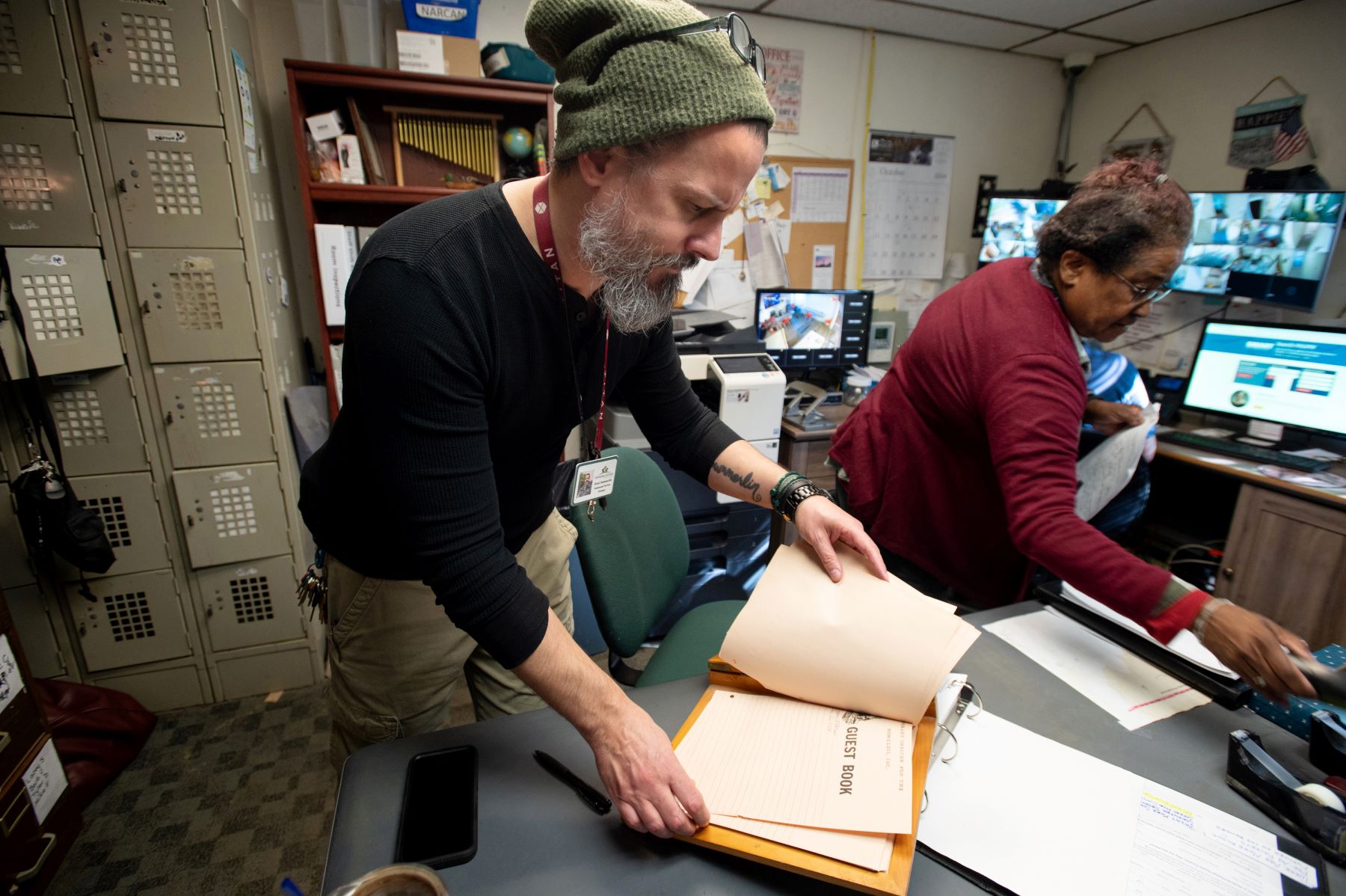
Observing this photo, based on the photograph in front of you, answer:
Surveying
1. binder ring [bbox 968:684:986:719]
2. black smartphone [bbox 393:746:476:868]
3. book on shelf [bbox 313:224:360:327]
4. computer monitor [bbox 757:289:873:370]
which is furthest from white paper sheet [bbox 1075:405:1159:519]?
book on shelf [bbox 313:224:360:327]

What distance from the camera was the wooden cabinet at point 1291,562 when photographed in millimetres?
1967

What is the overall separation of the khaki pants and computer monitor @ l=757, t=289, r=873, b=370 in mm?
2025

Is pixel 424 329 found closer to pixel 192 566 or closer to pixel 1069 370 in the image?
pixel 1069 370

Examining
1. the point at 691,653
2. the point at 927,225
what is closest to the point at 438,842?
the point at 691,653

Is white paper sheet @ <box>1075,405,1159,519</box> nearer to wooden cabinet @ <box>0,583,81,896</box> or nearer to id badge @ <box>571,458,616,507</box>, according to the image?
id badge @ <box>571,458,616,507</box>

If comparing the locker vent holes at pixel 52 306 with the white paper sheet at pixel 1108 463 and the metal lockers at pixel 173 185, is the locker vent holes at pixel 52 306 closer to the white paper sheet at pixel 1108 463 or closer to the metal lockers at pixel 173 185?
the metal lockers at pixel 173 185

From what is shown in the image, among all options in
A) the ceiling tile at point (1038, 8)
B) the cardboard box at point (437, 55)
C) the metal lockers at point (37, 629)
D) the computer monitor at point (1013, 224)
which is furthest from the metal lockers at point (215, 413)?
the computer monitor at point (1013, 224)

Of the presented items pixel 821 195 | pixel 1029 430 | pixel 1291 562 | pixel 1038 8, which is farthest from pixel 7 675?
pixel 1038 8

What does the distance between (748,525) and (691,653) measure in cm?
115

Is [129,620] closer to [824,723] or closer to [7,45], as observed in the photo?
[7,45]

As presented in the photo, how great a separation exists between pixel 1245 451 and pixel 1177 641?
1.79 m

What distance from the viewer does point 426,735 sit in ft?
2.70

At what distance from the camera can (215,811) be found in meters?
1.76

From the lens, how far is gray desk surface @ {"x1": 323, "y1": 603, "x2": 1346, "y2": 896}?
2.10ft
